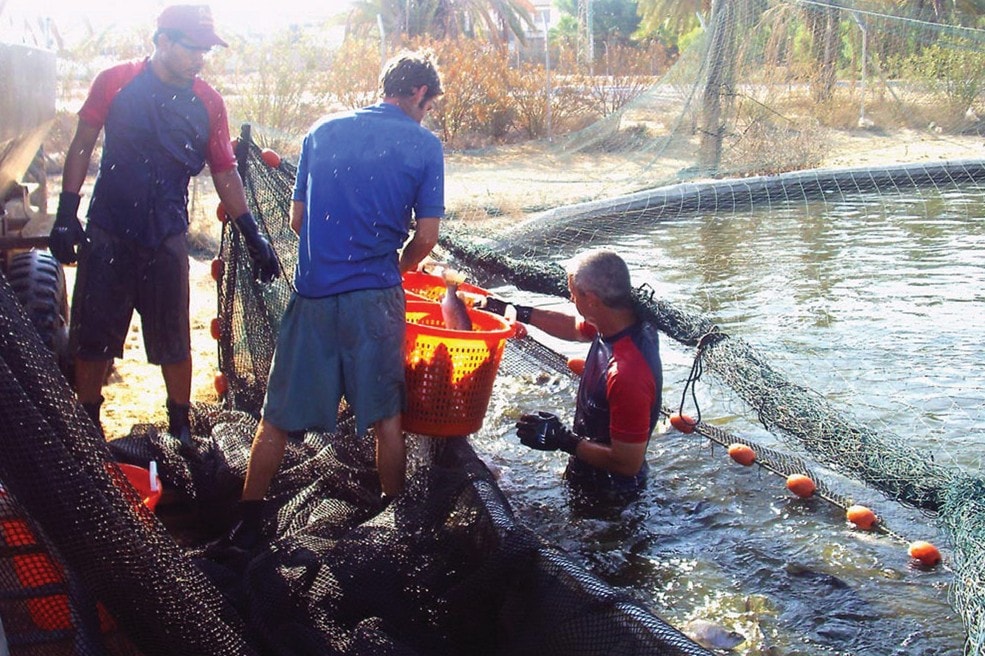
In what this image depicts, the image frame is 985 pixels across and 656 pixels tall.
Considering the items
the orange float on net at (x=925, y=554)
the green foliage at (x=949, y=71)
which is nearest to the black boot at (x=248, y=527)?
the orange float on net at (x=925, y=554)

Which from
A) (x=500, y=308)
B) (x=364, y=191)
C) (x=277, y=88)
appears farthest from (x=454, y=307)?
(x=277, y=88)

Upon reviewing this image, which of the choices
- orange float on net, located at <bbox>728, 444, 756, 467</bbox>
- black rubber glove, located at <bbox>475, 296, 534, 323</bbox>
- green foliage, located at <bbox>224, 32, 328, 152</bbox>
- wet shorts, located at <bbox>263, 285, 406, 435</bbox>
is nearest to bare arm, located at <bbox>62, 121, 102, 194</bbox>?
wet shorts, located at <bbox>263, 285, 406, 435</bbox>

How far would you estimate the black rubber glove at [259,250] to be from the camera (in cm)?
499

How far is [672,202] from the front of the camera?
12.4 m

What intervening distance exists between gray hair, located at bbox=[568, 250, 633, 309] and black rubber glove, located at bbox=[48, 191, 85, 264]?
7.62 ft

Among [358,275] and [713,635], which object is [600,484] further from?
[358,275]

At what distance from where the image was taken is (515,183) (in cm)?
1524

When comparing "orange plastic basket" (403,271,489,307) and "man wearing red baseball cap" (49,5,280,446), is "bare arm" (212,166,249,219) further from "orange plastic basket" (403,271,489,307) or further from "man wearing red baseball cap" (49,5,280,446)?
"orange plastic basket" (403,271,489,307)

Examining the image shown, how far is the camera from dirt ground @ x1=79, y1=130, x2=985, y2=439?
22.5 feet

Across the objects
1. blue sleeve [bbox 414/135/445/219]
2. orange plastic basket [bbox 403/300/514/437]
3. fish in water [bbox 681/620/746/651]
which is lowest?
fish in water [bbox 681/620/746/651]

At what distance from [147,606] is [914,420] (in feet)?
17.2

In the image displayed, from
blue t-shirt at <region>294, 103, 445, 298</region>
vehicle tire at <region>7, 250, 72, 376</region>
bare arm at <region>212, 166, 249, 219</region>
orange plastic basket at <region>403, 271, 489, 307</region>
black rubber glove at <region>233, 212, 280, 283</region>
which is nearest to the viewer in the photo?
blue t-shirt at <region>294, 103, 445, 298</region>

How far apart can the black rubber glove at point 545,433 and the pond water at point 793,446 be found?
0.61m

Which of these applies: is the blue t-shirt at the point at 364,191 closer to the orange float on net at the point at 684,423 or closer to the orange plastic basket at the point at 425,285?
the orange plastic basket at the point at 425,285
